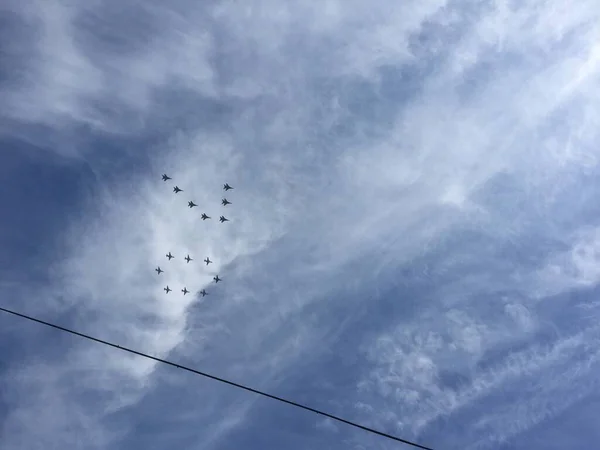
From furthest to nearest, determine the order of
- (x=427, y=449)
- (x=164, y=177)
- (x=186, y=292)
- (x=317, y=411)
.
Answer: (x=186, y=292)
(x=164, y=177)
(x=317, y=411)
(x=427, y=449)

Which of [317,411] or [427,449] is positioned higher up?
[317,411]

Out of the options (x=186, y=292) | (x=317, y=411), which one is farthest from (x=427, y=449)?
(x=186, y=292)

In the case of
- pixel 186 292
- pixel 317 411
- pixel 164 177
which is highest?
pixel 164 177

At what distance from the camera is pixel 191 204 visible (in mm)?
115000

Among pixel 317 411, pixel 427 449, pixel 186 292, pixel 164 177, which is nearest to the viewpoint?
pixel 427 449

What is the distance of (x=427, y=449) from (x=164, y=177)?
4197 inches

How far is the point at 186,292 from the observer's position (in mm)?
120125

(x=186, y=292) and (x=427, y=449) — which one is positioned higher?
(x=186, y=292)

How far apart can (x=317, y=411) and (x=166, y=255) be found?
112411mm

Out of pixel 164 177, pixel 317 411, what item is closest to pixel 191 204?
pixel 164 177

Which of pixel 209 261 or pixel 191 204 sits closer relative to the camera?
pixel 191 204

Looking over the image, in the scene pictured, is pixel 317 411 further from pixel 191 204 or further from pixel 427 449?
pixel 191 204

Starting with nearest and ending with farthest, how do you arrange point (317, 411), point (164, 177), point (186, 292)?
point (317, 411) < point (164, 177) < point (186, 292)

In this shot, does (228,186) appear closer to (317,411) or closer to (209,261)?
(209,261)
